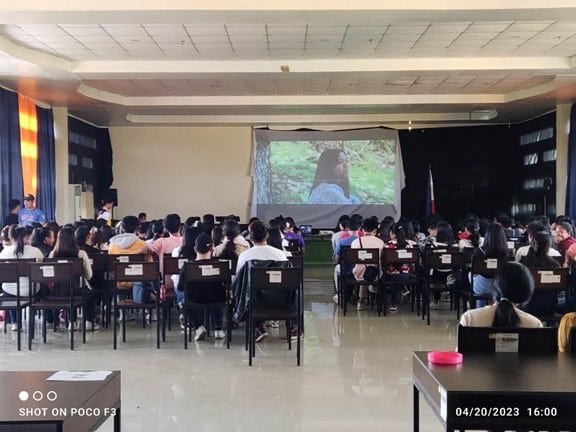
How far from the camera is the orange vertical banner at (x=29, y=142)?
10570 mm

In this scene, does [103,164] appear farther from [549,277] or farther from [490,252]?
[549,277]

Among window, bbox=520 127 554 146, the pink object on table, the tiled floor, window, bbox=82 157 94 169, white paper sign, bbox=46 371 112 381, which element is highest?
window, bbox=520 127 554 146

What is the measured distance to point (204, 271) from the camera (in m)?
5.37

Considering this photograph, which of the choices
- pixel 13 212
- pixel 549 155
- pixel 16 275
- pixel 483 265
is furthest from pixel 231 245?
pixel 549 155

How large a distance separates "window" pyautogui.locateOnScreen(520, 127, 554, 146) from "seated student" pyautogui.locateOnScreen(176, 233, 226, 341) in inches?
383

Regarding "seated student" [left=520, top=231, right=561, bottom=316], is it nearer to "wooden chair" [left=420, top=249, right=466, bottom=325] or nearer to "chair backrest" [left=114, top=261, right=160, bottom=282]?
"wooden chair" [left=420, top=249, right=466, bottom=325]

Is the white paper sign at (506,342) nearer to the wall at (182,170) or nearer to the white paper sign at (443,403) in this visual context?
the white paper sign at (443,403)

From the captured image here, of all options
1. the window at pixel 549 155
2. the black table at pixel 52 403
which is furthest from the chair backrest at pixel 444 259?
the window at pixel 549 155

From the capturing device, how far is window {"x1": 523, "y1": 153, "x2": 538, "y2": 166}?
1397cm

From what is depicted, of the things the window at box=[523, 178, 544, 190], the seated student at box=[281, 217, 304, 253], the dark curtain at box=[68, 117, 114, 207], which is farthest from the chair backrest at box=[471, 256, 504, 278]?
the dark curtain at box=[68, 117, 114, 207]

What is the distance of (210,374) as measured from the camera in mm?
4711

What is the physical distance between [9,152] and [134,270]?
5.48 metres

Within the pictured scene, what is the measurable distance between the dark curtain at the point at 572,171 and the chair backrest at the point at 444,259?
624 centimetres

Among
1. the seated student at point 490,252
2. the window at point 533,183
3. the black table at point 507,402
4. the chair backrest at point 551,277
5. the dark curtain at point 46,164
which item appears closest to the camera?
the black table at point 507,402
